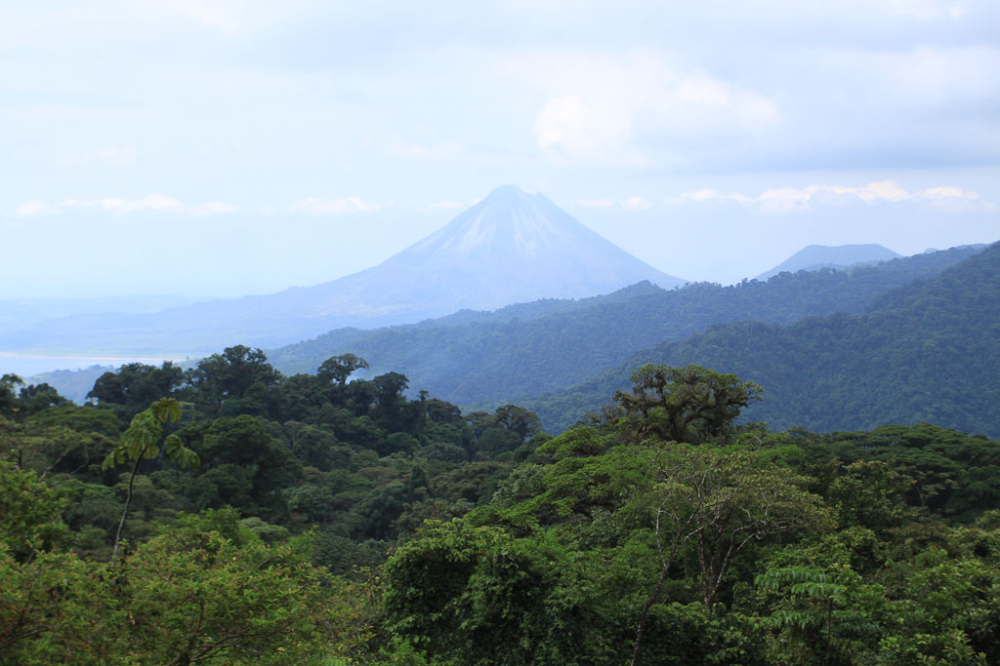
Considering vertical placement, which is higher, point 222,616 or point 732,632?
point 222,616

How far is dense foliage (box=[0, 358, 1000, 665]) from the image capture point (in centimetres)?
572

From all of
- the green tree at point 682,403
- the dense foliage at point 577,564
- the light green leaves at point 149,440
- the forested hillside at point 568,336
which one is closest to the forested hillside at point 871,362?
the forested hillside at point 568,336

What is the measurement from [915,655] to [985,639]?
880mm

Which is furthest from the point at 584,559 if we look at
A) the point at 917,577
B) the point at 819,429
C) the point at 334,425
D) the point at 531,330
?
the point at 531,330

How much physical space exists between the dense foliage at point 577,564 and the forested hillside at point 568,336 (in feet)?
306

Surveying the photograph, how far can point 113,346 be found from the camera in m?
189

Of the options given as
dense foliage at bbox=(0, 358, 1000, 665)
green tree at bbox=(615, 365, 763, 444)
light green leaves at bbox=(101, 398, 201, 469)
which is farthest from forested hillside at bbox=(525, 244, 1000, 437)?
light green leaves at bbox=(101, 398, 201, 469)

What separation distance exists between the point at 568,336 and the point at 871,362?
54276 mm

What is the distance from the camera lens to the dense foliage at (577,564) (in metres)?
5.72

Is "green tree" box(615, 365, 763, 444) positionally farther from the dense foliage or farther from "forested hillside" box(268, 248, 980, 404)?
"forested hillside" box(268, 248, 980, 404)

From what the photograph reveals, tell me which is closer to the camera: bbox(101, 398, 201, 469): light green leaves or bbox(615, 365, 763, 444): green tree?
bbox(101, 398, 201, 469): light green leaves

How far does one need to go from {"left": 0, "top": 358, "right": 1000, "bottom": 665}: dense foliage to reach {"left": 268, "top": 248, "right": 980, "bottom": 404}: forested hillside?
9313 centimetres

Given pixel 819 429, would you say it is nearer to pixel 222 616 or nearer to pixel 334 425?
pixel 334 425

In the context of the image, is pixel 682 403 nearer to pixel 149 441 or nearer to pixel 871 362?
pixel 149 441
